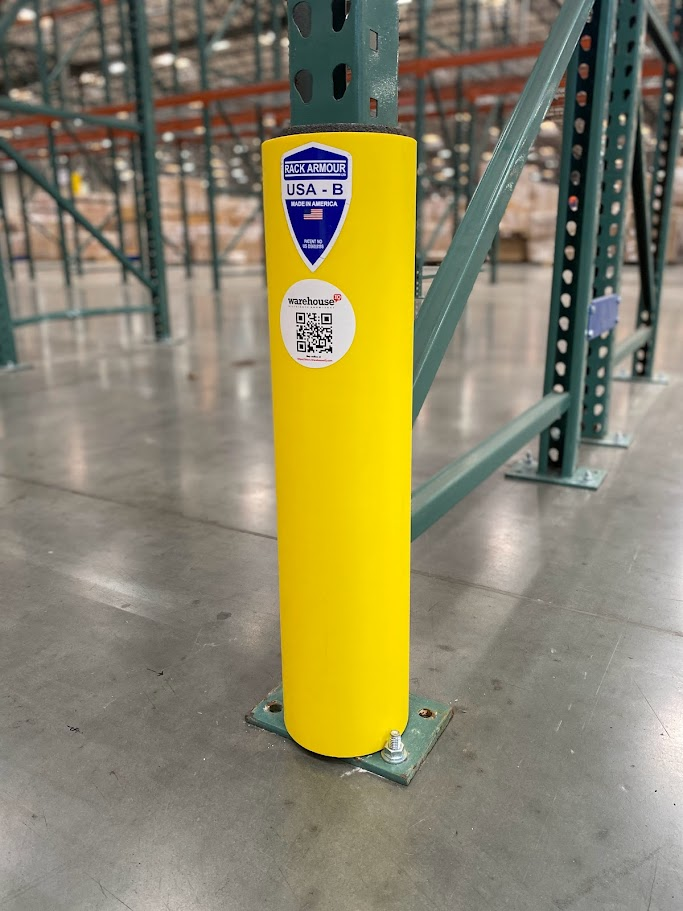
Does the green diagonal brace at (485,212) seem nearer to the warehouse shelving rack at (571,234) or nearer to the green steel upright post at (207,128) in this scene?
the warehouse shelving rack at (571,234)

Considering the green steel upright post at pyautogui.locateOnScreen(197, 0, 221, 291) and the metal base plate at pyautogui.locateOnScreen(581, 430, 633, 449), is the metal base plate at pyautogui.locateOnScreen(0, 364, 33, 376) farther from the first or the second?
the green steel upright post at pyautogui.locateOnScreen(197, 0, 221, 291)

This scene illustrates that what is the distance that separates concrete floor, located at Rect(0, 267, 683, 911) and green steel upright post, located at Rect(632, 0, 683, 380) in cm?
177

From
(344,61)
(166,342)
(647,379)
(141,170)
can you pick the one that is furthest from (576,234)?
(141,170)

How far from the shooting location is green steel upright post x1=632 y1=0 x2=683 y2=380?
457 cm

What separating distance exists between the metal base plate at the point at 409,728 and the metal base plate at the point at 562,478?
1.74 metres

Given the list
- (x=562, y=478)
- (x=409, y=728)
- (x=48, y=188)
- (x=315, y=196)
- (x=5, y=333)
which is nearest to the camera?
(x=315, y=196)

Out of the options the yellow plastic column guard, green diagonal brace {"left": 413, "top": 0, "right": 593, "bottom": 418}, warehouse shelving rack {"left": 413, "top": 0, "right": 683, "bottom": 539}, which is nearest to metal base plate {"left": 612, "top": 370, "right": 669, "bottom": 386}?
warehouse shelving rack {"left": 413, "top": 0, "right": 683, "bottom": 539}

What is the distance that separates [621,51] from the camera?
3211 mm

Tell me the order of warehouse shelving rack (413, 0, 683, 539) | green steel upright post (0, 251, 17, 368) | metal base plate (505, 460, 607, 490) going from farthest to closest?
green steel upright post (0, 251, 17, 368), metal base plate (505, 460, 607, 490), warehouse shelving rack (413, 0, 683, 539)

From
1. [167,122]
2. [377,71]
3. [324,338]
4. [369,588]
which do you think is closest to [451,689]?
[369,588]

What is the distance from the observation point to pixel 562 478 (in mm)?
Answer: 3211

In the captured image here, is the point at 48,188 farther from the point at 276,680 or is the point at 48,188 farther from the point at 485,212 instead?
the point at 276,680

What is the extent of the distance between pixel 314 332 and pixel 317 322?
18 mm

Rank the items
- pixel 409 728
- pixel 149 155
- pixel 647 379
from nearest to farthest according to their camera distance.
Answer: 1. pixel 409 728
2. pixel 647 379
3. pixel 149 155
